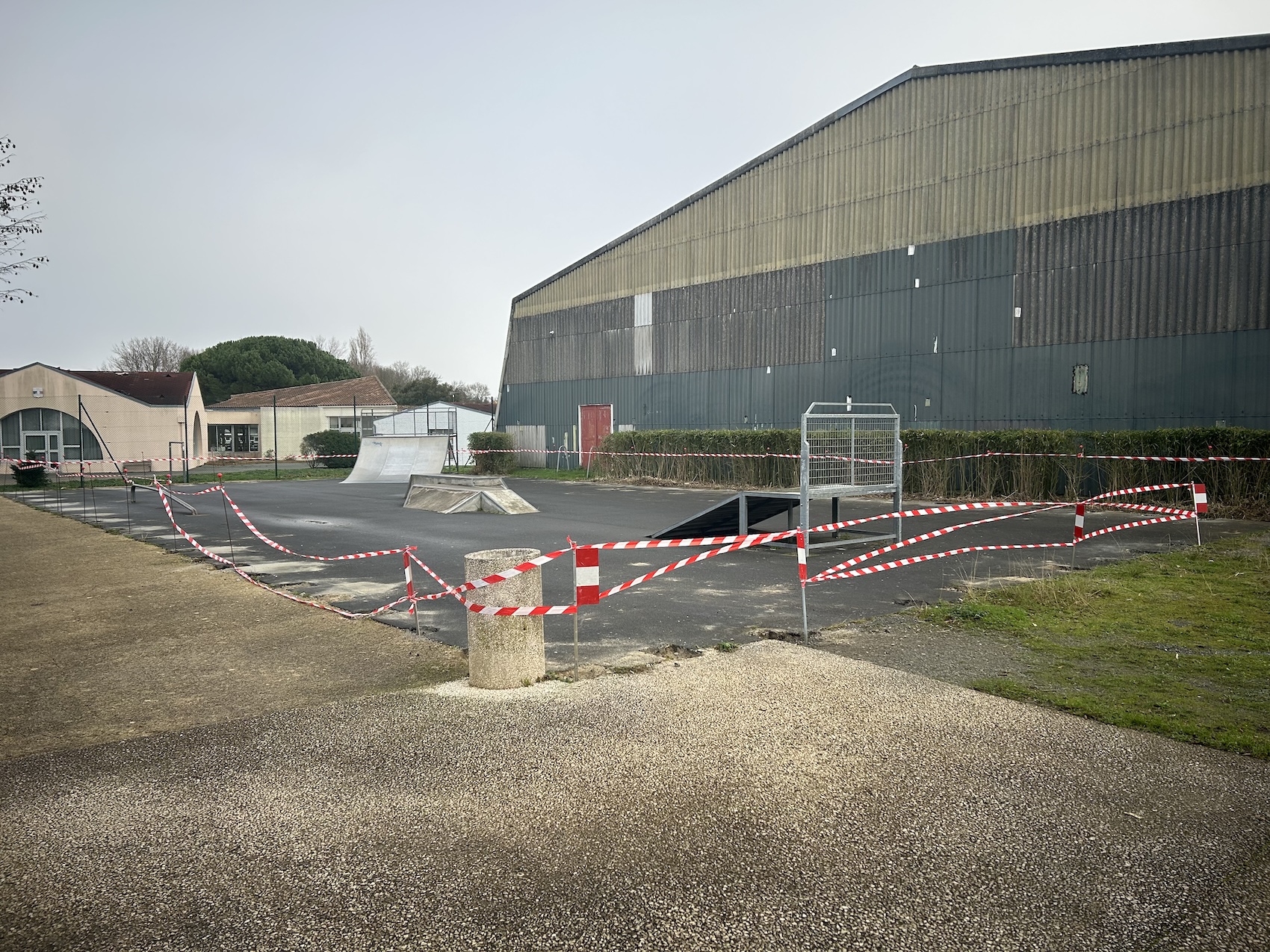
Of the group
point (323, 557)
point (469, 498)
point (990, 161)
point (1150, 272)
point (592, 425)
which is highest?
point (990, 161)

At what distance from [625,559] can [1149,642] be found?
669cm

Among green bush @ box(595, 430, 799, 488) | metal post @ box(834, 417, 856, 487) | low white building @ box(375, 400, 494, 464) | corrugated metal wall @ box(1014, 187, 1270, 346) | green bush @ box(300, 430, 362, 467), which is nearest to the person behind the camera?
metal post @ box(834, 417, 856, 487)

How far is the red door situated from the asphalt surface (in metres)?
11.9

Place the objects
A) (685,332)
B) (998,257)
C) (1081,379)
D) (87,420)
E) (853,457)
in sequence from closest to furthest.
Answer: (853,457)
(1081,379)
(998,257)
(685,332)
(87,420)

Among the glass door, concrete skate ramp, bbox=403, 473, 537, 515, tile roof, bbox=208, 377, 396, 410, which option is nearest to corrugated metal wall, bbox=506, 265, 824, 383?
concrete skate ramp, bbox=403, 473, 537, 515

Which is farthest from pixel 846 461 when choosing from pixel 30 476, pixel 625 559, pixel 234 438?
pixel 234 438

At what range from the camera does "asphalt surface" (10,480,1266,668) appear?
26.9 ft

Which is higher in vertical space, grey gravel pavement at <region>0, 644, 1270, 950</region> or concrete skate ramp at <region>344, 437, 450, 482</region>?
concrete skate ramp at <region>344, 437, 450, 482</region>

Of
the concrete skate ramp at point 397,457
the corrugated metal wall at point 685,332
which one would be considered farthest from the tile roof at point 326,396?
the concrete skate ramp at point 397,457

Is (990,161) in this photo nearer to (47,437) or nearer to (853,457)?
(853,457)

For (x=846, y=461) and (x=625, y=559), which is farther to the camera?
(x=846, y=461)

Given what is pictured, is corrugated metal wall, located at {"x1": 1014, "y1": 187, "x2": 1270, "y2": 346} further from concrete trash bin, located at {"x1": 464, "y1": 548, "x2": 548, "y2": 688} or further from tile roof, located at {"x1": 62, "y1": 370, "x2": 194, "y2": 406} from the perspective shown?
tile roof, located at {"x1": 62, "y1": 370, "x2": 194, "y2": 406}

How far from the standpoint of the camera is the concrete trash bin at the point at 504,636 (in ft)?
19.5

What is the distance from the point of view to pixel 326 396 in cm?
6550
